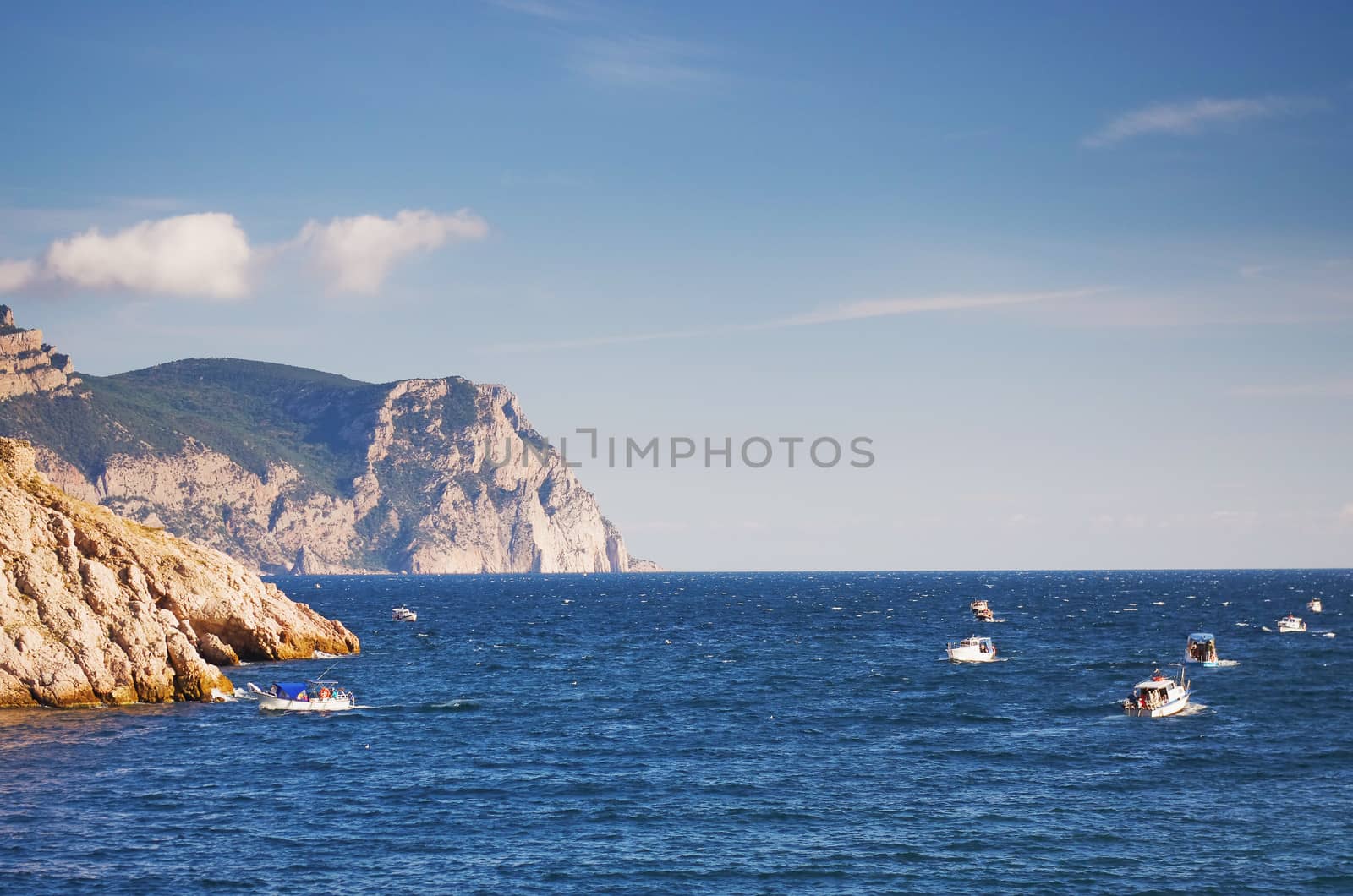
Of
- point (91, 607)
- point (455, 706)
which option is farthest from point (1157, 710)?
point (91, 607)

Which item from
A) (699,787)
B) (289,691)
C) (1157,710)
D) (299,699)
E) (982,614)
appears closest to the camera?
(699,787)

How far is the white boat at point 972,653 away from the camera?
104125 mm

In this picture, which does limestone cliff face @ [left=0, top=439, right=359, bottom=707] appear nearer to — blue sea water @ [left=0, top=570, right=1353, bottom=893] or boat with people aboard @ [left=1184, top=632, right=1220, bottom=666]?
blue sea water @ [left=0, top=570, right=1353, bottom=893]

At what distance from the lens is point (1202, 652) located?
99.3 m

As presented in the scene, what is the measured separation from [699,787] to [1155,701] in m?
33.8

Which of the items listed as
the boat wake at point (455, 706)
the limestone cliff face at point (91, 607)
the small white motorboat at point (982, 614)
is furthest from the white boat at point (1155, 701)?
the small white motorboat at point (982, 614)

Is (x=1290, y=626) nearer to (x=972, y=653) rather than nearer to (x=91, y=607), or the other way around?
(x=972, y=653)

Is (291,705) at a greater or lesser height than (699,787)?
greater

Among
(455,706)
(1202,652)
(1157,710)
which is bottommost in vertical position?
(455,706)

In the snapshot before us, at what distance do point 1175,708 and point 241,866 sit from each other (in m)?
56.4

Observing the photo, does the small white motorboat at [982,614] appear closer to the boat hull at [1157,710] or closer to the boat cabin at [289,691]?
the boat hull at [1157,710]

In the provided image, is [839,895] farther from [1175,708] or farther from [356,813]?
[1175,708]

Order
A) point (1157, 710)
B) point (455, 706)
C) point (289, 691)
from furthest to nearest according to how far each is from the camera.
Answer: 1. point (455, 706)
2. point (289, 691)
3. point (1157, 710)

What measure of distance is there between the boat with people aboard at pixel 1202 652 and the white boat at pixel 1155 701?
93.2 ft
